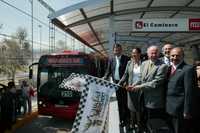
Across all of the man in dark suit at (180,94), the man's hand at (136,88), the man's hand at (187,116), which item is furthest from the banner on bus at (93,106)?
the man's hand at (187,116)

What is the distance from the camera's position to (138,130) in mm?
6832

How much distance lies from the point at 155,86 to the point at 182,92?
0.58 metres

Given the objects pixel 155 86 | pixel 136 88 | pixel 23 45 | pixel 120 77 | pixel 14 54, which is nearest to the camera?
pixel 155 86

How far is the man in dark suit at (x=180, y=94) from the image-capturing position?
5.29 m

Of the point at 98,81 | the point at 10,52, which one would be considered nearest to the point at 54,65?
the point at 10,52

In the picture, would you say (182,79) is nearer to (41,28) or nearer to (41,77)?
(41,77)

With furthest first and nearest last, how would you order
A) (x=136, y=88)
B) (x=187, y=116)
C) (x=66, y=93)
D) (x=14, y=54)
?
(x=14, y=54) → (x=66, y=93) → (x=136, y=88) → (x=187, y=116)

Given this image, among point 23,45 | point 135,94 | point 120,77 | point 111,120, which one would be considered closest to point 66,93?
point 120,77

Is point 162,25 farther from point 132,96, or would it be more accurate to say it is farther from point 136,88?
point 136,88

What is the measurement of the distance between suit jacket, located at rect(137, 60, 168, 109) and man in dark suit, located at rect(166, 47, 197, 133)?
8.4 inches

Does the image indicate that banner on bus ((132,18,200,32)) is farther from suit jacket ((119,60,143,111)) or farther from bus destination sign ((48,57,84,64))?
suit jacket ((119,60,143,111))

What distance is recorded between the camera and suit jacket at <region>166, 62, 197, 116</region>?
17.3 feet

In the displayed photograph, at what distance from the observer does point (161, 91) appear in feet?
19.4

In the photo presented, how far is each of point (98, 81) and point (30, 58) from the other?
529 inches
